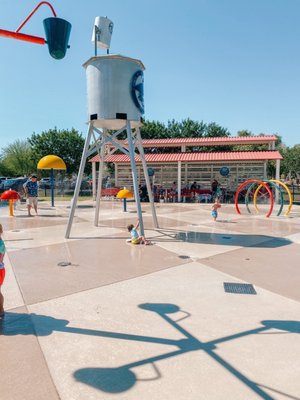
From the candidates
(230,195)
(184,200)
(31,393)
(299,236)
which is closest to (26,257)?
(31,393)

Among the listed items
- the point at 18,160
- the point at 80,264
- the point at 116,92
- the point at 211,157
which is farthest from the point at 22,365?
the point at 18,160

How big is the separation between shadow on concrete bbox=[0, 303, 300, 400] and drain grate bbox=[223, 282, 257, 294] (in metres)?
1.08

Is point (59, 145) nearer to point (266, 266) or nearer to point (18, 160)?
point (18, 160)

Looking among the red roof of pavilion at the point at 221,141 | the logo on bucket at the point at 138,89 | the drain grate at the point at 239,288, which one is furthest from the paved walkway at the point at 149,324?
the red roof of pavilion at the point at 221,141

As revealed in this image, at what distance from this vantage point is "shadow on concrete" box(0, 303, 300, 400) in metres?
2.85

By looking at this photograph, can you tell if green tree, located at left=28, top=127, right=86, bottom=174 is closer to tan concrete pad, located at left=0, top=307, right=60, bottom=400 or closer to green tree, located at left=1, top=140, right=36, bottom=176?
green tree, located at left=1, top=140, right=36, bottom=176

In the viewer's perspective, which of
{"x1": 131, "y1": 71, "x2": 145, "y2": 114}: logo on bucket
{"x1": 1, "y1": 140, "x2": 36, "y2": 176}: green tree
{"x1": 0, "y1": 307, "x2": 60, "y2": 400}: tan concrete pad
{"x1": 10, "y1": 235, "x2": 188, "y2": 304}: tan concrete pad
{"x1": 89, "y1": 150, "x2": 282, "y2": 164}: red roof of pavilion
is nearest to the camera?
{"x1": 0, "y1": 307, "x2": 60, "y2": 400}: tan concrete pad

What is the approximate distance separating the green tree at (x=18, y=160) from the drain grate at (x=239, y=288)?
45.7m

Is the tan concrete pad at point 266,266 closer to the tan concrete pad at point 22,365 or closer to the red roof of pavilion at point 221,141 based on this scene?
the tan concrete pad at point 22,365

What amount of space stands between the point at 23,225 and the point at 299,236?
34.2ft

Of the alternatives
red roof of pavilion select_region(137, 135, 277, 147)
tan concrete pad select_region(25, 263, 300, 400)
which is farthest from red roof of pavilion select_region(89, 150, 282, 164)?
tan concrete pad select_region(25, 263, 300, 400)

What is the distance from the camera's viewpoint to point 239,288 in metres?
5.30

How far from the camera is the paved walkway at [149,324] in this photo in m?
2.83

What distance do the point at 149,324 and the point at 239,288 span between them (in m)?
2.11
